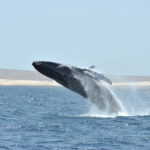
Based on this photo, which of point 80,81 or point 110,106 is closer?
point 80,81

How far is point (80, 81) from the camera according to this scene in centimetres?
2877

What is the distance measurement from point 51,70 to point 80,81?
1.77 meters

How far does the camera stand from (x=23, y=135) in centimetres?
2500

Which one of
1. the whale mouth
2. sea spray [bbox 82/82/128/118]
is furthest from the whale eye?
sea spray [bbox 82/82/128/118]

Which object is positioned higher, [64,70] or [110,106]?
[64,70]

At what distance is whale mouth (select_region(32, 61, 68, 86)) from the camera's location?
27.5 m

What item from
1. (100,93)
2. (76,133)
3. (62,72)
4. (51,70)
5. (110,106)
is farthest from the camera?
(110,106)

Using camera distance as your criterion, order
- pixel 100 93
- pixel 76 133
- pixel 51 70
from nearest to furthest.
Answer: pixel 76 133 < pixel 51 70 < pixel 100 93

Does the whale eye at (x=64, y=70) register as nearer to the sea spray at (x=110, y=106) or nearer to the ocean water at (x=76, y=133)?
the sea spray at (x=110, y=106)

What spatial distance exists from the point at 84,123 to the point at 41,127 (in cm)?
284

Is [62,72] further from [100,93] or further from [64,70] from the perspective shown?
[100,93]

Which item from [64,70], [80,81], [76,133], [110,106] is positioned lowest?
[76,133]

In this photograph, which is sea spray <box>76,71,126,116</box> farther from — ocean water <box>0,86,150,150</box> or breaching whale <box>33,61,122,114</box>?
ocean water <box>0,86,150,150</box>

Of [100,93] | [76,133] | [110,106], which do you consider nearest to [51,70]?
[100,93]
